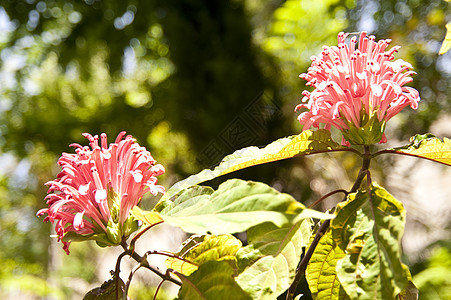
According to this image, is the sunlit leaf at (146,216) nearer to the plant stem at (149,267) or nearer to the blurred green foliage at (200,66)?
the plant stem at (149,267)

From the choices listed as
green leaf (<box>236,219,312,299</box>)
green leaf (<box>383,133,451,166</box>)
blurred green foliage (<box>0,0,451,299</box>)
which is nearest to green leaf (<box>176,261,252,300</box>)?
green leaf (<box>236,219,312,299</box>)

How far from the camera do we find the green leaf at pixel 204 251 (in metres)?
0.22

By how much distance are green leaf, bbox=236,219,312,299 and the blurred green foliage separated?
88 cm

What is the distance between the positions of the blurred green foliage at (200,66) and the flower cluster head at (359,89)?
2.78 feet

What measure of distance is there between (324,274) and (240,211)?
3.2 inches

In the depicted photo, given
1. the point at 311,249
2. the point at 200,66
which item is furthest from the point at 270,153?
the point at 200,66

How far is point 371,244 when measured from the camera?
176mm

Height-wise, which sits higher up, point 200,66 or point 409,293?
point 200,66

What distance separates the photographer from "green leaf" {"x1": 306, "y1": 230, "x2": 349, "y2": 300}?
0.21 metres

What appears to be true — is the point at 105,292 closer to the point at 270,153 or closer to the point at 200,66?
the point at 270,153

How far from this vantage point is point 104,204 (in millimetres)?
229

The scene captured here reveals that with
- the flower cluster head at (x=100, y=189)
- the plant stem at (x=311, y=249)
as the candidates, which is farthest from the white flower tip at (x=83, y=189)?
the plant stem at (x=311, y=249)

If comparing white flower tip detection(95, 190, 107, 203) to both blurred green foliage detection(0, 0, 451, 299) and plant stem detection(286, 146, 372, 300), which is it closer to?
plant stem detection(286, 146, 372, 300)

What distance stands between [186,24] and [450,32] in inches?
48.0
